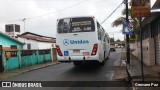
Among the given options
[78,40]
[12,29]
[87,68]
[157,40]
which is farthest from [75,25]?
[12,29]

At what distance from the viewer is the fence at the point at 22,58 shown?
2186 centimetres

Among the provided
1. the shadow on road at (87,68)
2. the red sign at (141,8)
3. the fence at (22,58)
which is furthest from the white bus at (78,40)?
the red sign at (141,8)

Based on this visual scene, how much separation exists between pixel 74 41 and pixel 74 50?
54 cm

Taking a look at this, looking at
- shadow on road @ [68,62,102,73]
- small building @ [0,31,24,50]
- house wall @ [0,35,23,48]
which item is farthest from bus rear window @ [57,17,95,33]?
house wall @ [0,35,23,48]

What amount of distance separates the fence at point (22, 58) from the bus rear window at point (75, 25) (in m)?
5.86

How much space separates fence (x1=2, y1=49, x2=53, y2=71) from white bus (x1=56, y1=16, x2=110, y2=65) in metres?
5.75

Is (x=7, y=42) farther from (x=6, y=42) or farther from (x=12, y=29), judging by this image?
(x=12, y=29)

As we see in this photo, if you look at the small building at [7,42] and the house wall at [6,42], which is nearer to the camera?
the small building at [7,42]

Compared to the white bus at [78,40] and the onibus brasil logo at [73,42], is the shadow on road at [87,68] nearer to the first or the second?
the white bus at [78,40]

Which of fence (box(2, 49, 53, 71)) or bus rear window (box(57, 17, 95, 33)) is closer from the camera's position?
bus rear window (box(57, 17, 95, 33))

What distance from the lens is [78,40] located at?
57.7ft

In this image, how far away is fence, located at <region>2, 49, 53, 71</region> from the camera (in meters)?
21.9

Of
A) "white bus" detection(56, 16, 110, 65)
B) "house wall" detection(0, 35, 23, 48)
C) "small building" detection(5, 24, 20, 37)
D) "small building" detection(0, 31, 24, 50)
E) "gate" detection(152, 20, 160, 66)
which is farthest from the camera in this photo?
"small building" detection(5, 24, 20, 37)

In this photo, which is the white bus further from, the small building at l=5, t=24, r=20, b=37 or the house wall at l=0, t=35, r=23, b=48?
the small building at l=5, t=24, r=20, b=37
